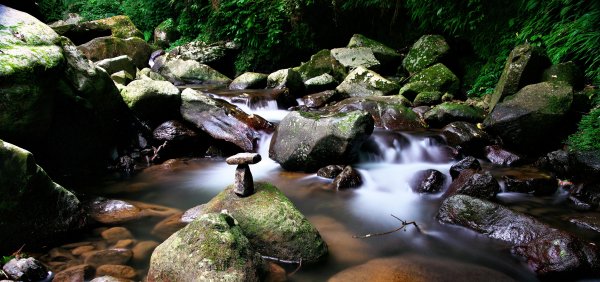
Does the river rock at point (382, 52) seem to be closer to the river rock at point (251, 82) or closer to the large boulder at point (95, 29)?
the river rock at point (251, 82)

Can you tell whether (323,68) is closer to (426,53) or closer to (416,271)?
(426,53)

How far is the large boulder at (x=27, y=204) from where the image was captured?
3191 millimetres

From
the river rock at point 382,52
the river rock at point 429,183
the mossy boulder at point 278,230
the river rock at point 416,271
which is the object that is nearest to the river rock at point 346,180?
the river rock at point 429,183

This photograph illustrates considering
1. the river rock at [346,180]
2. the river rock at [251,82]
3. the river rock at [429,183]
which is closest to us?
the river rock at [429,183]

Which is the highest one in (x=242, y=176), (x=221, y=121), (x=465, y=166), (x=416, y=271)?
(x=221, y=121)

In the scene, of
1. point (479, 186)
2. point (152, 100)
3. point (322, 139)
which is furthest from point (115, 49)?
point (479, 186)

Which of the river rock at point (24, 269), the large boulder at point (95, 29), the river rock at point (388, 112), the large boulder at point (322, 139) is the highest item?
the large boulder at point (95, 29)

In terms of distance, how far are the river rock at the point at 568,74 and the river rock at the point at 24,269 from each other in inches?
312

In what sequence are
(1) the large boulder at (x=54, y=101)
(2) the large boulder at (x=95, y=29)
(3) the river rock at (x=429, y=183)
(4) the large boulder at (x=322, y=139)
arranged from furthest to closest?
1. (2) the large boulder at (x=95, y=29)
2. (4) the large boulder at (x=322, y=139)
3. (3) the river rock at (x=429, y=183)
4. (1) the large boulder at (x=54, y=101)

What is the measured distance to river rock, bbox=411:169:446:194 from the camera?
550cm

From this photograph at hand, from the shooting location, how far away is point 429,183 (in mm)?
5523

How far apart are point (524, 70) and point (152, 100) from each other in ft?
22.6

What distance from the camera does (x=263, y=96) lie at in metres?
9.83

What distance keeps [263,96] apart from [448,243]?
264 inches
